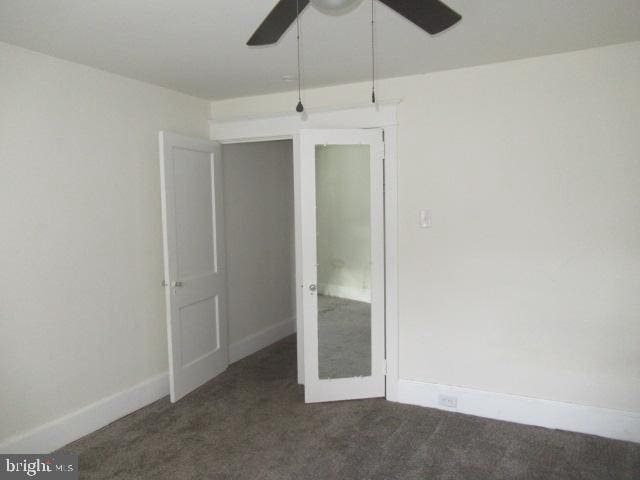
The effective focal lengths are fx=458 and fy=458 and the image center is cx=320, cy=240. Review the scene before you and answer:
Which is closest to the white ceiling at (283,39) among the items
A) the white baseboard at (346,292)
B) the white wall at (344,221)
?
the white wall at (344,221)

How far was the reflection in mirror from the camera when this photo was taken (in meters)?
3.35

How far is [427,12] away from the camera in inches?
62.1

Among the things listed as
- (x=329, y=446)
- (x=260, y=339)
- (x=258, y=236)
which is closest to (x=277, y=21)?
(x=329, y=446)

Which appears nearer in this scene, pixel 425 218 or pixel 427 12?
pixel 427 12

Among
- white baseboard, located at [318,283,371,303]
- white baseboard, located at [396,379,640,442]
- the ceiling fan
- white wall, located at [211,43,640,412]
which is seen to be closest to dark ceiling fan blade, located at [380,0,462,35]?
the ceiling fan

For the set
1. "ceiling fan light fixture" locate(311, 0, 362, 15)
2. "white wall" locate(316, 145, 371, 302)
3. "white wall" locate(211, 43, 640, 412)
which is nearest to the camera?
"ceiling fan light fixture" locate(311, 0, 362, 15)

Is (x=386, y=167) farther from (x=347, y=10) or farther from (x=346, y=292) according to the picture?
(x=347, y=10)

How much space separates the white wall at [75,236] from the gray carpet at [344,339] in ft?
4.20

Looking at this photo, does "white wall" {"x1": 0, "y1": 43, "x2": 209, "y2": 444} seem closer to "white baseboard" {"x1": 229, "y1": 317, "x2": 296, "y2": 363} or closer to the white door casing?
"white baseboard" {"x1": 229, "y1": 317, "x2": 296, "y2": 363}

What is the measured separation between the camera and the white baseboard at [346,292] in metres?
3.40

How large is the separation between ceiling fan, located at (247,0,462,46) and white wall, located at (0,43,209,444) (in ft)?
5.52

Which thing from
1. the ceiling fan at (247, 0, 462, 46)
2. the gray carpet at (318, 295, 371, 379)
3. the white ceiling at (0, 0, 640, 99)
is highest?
the white ceiling at (0, 0, 640, 99)

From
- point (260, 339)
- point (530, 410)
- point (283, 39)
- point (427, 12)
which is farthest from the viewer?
point (260, 339)

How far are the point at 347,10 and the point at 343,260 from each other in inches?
82.4
